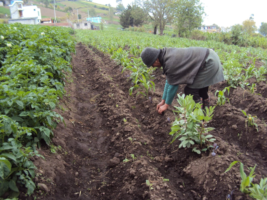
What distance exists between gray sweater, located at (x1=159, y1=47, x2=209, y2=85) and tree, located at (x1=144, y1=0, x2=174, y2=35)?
114 ft

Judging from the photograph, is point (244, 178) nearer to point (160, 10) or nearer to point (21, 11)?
point (160, 10)

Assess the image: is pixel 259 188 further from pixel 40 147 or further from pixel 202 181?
pixel 40 147

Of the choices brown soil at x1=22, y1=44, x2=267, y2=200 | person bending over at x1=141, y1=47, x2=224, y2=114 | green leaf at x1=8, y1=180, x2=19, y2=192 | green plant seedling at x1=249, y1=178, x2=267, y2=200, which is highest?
person bending over at x1=141, y1=47, x2=224, y2=114

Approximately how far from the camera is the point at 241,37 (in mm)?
19141

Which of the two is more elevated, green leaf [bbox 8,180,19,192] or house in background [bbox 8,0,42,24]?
house in background [bbox 8,0,42,24]

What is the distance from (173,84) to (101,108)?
2.07 meters

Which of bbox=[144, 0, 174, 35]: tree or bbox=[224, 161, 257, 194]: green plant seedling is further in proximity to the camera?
bbox=[144, 0, 174, 35]: tree

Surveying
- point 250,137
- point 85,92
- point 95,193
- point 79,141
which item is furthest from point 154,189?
point 85,92

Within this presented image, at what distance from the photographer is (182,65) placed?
309 centimetres

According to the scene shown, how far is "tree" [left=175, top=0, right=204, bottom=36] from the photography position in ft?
91.8

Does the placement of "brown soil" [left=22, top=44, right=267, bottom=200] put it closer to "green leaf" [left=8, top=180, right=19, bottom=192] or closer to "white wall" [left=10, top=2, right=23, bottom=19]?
"green leaf" [left=8, top=180, right=19, bottom=192]

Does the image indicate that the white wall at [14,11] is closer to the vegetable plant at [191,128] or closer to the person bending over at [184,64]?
the person bending over at [184,64]

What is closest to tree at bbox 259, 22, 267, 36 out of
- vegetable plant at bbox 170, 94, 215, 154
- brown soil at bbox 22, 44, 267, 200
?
brown soil at bbox 22, 44, 267, 200

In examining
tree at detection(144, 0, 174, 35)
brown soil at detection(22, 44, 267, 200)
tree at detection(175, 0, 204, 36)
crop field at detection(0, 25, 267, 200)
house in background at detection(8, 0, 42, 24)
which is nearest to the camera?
crop field at detection(0, 25, 267, 200)
